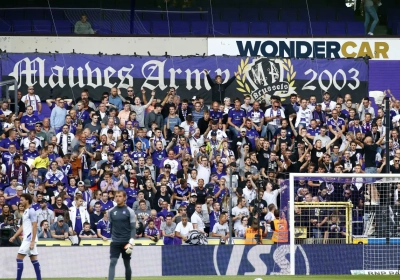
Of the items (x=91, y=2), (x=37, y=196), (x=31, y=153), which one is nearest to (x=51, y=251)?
(x=37, y=196)

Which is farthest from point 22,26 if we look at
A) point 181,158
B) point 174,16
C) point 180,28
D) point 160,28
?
point 181,158

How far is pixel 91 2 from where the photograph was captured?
3303 centimetres

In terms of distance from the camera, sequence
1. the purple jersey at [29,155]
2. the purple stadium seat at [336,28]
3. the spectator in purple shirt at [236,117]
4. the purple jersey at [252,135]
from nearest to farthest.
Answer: the purple jersey at [29,155] → the purple jersey at [252,135] → the spectator in purple shirt at [236,117] → the purple stadium seat at [336,28]

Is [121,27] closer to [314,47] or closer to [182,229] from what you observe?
[314,47]

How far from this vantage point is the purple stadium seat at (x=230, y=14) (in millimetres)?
32812

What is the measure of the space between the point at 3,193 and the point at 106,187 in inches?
94.7

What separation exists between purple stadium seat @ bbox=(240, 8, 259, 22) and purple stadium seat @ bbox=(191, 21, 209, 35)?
1.86 metres

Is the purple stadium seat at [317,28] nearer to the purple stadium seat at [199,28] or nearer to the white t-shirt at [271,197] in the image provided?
the purple stadium seat at [199,28]

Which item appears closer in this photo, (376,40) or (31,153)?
(31,153)

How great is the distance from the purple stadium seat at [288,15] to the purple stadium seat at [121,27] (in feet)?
17.7

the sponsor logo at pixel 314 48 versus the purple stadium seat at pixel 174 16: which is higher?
the purple stadium seat at pixel 174 16

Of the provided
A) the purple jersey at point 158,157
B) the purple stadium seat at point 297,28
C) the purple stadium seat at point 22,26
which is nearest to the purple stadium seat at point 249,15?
the purple stadium seat at point 297,28

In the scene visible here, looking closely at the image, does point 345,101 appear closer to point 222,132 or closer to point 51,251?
point 222,132

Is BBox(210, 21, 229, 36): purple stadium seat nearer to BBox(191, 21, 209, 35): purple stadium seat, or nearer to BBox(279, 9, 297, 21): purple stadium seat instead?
BBox(191, 21, 209, 35): purple stadium seat
